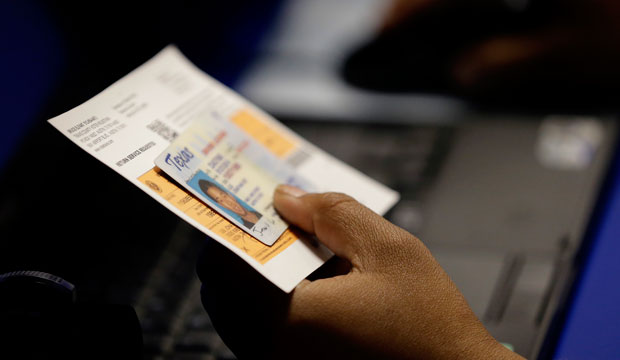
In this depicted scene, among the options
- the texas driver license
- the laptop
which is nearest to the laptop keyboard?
the laptop

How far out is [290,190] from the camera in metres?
0.68

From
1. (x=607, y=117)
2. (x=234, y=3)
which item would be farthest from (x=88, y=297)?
(x=607, y=117)

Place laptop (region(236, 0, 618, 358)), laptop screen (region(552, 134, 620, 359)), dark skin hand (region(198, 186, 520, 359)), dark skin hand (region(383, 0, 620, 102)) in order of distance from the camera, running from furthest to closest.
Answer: dark skin hand (region(383, 0, 620, 102))
laptop (region(236, 0, 618, 358))
laptop screen (region(552, 134, 620, 359))
dark skin hand (region(198, 186, 520, 359))

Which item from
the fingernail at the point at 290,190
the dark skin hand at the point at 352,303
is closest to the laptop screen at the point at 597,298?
the dark skin hand at the point at 352,303

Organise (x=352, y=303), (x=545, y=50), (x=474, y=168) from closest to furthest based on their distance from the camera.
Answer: (x=352, y=303) → (x=474, y=168) → (x=545, y=50)

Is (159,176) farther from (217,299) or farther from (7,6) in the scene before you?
(7,6)

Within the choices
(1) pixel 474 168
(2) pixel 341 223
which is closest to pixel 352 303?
(2) pixel 341 223

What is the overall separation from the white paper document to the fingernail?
0.02 m

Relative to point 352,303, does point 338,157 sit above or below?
above

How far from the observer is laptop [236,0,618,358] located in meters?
0.80

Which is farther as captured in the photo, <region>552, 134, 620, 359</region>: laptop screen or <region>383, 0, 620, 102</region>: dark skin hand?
<region>383, 0, 620, 102</region>: dark skin hand

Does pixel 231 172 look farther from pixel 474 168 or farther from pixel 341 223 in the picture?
pixel 474 168

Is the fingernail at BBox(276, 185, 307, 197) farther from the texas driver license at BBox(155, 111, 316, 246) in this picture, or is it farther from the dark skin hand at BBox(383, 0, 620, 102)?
the dark skin hand at BBox(383, 0, 620, 102)

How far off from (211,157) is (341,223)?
17 cm
